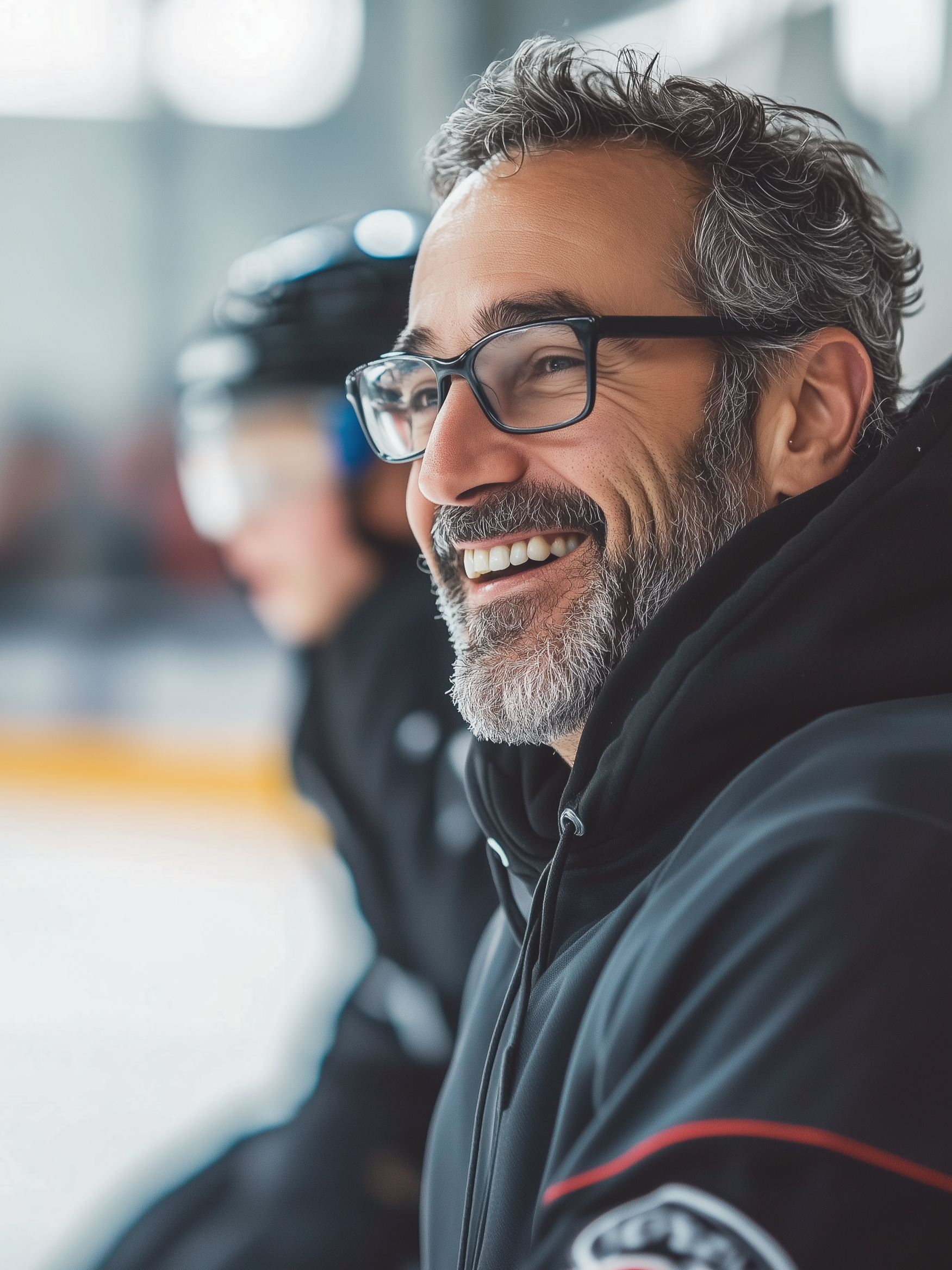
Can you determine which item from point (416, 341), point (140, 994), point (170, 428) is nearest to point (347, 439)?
point (416, 341)

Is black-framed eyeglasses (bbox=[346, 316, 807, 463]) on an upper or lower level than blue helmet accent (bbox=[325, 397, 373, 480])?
lower

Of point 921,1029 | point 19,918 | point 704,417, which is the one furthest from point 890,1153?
point 19,918

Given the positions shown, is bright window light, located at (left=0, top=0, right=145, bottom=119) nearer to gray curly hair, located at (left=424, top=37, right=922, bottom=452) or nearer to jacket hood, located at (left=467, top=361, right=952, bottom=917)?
gray curly hair, located at (left=424, top=37, right=922, bottom=452)

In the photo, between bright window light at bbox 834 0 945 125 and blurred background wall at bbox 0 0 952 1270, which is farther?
bright window light at bbox 834 0 945 125

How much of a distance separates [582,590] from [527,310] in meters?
0.26

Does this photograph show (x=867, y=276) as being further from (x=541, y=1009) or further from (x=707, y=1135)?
(x=707, y=1135)

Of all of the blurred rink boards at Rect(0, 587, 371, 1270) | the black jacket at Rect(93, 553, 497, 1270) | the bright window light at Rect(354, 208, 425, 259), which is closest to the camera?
the black jacket at Rect(93, 553, 497, 1270)

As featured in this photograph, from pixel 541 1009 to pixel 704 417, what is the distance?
22.1 inches

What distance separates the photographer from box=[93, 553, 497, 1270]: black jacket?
1.77 meters

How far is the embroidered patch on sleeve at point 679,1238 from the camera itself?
576mm

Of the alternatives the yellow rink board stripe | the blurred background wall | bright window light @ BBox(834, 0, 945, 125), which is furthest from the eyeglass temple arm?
the yellow rink board stripe

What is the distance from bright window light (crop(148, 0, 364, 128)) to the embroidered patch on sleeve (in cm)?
1111

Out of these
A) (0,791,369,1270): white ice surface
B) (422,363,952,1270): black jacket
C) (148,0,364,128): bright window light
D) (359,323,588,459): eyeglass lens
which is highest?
(148,0,364,128): bright window light

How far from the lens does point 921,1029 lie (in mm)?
609
